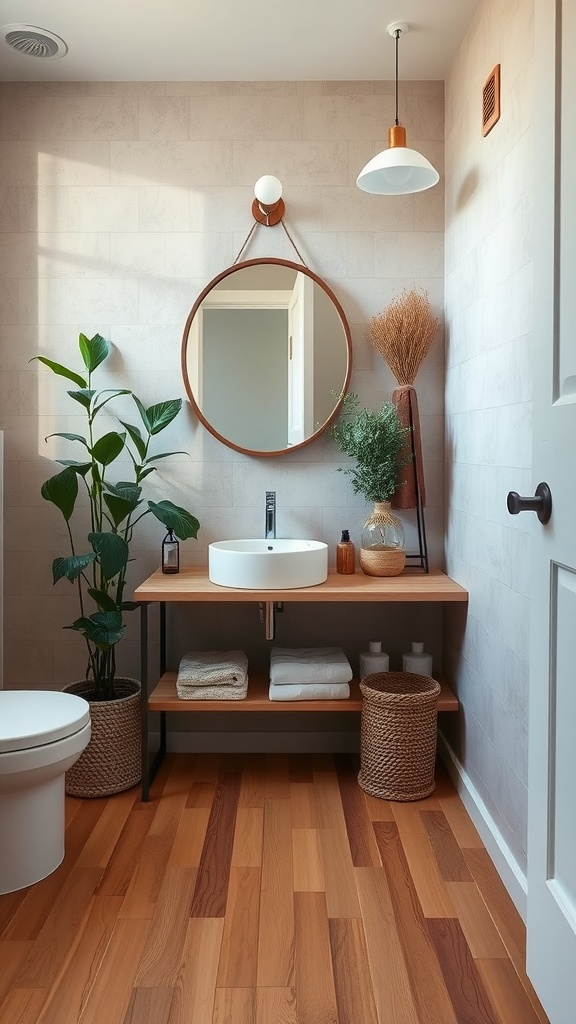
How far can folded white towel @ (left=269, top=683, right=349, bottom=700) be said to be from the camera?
2.78 metres

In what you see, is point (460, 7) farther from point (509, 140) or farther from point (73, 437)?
point (73, 437)

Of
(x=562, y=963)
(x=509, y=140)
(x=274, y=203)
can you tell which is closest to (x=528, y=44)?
(x=509, y=140)

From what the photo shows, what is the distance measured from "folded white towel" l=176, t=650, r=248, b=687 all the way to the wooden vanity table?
2.6 inches

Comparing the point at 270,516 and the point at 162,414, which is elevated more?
the point at 162,414

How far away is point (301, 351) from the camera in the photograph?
3.06 metres

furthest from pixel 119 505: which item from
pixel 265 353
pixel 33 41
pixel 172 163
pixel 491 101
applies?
pixel 491 101

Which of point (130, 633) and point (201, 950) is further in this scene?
point (130, 633)

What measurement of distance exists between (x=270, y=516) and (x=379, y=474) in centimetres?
45

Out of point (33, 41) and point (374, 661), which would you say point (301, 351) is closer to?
point (374, 661)

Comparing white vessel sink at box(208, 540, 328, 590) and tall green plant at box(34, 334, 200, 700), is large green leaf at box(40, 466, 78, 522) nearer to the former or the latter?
tall green plant at box(34, 334, 200, 700)

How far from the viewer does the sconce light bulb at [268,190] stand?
2916 millimetres

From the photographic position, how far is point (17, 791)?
6.89 ft

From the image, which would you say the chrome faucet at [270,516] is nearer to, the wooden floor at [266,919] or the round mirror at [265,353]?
the round mirror at [265,353]

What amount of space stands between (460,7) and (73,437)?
1862 millimetres
